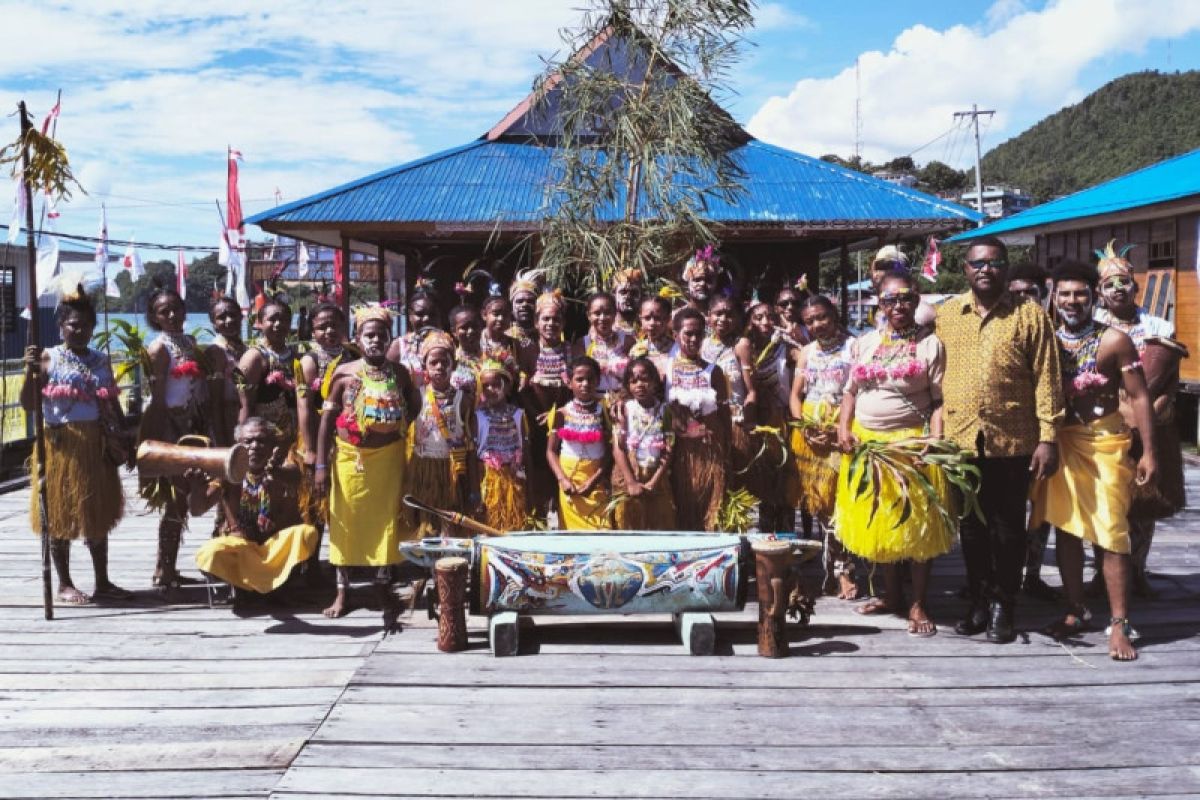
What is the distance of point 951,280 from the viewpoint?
40188 mm

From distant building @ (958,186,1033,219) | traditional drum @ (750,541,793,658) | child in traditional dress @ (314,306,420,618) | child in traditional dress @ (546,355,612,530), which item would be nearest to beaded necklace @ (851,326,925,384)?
traditional drum @ (750,541,793,658)

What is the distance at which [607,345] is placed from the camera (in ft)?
19.6

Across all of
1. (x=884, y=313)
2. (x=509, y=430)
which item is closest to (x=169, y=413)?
(x=509, y=430)

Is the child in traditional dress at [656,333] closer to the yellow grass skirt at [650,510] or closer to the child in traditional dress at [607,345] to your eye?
the child in traditional dress at [607,345]

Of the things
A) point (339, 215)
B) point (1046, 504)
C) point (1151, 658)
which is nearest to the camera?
point (1151, 658)

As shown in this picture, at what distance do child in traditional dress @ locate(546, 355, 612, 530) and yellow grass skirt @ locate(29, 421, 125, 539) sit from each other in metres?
2.43

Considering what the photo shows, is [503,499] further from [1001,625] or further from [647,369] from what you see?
[1001,625]

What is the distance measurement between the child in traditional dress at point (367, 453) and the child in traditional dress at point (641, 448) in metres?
1.11

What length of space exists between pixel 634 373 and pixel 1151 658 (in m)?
2.72

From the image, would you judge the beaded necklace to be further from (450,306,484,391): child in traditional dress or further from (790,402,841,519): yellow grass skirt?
(450,306,484,391): child in traditional dress

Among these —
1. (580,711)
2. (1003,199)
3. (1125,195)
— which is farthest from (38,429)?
(1003,199)

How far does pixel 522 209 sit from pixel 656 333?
7.36 m

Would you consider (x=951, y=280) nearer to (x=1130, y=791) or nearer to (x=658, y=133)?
(x=658, y=133)

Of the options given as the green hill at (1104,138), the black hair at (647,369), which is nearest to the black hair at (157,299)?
the black hair at (647,369)
